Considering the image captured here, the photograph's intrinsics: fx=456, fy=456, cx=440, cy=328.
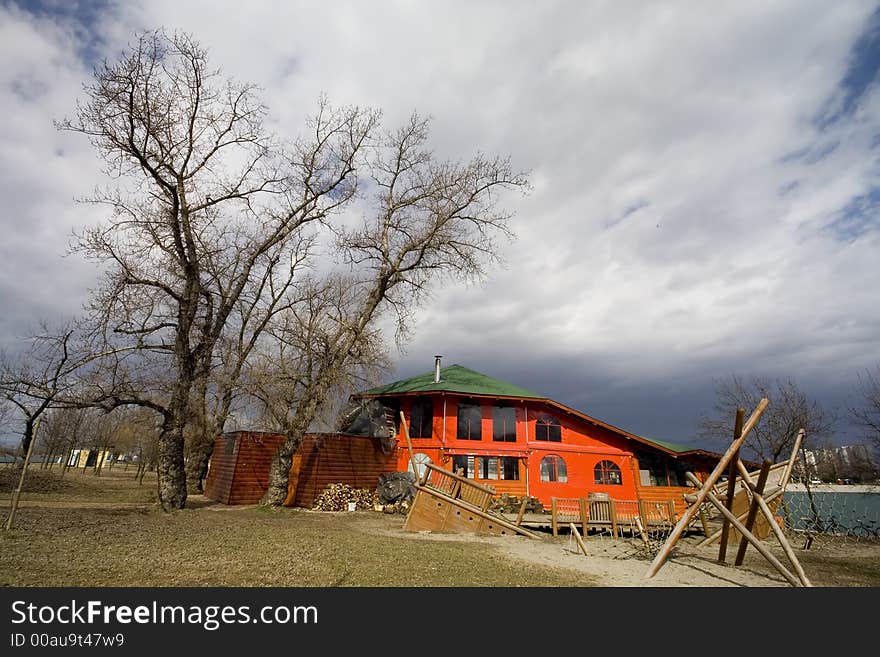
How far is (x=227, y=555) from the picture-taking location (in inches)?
356

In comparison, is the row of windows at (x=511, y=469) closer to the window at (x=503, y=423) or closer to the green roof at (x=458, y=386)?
the window at (x=503, y=423)

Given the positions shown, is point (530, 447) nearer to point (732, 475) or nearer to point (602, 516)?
point (602, 516)

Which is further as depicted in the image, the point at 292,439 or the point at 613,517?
the point at 292,439

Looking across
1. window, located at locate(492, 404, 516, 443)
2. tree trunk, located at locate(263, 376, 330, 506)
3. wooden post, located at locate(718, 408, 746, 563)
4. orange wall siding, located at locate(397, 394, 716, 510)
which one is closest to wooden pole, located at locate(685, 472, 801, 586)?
wooden post, located at locate(718, 408, 746, 563)

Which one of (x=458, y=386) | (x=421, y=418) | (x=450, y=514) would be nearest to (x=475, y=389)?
(x=458, y=386)

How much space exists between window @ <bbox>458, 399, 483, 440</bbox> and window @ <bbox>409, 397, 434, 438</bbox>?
5.45ft

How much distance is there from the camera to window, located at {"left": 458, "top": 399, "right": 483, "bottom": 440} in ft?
84.6

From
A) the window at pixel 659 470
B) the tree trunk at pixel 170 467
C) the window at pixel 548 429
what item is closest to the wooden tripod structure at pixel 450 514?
the tree trunk at pixel 170 467

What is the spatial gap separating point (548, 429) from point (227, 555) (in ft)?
67.4

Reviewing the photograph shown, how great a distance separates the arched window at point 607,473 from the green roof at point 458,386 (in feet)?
17.4

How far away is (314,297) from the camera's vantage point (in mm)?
24156
